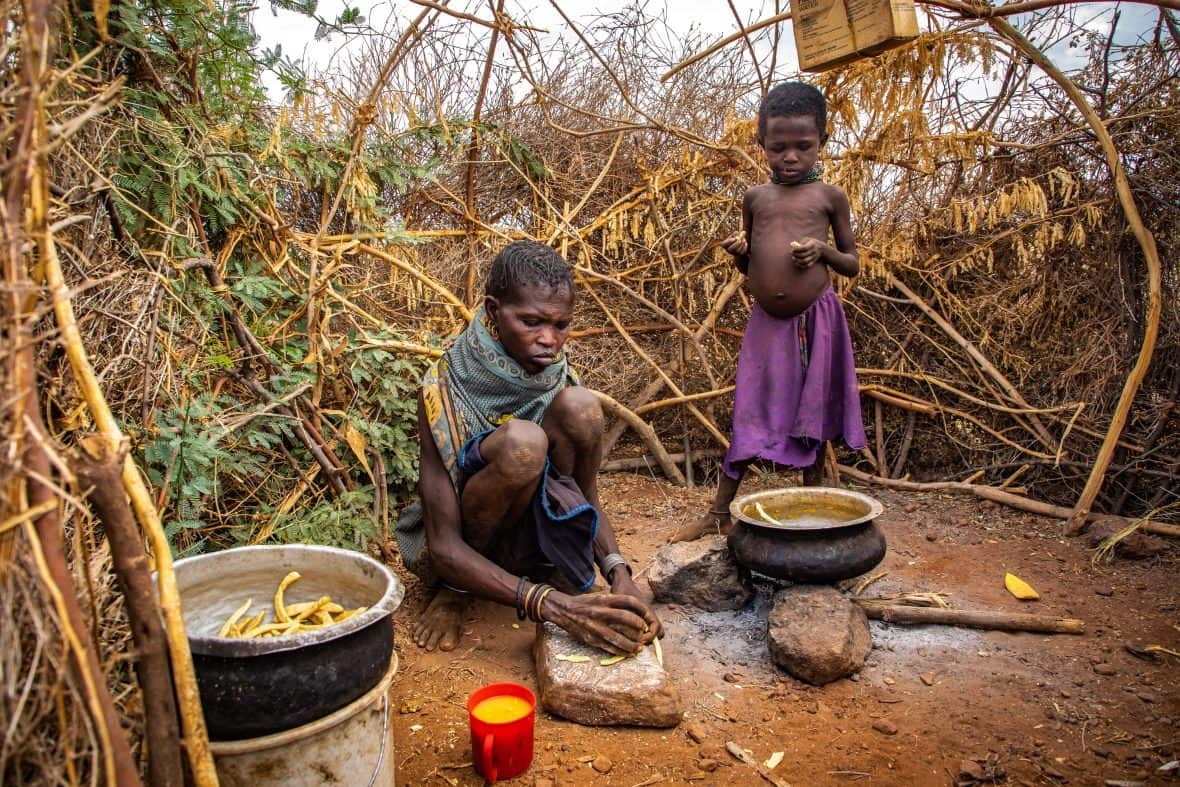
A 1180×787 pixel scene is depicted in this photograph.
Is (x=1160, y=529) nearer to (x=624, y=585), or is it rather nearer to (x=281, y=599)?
(x=624, y=585)

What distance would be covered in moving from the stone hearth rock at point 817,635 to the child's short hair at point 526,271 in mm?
1273

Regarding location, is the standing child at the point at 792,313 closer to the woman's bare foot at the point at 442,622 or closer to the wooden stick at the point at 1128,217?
the wooden stick at the point at 1128,217

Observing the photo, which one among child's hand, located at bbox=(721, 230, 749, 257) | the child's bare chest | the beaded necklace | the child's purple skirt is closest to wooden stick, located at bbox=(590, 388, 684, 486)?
the child's purple skirt

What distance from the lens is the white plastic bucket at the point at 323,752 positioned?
1450mm

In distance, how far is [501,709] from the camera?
189cm

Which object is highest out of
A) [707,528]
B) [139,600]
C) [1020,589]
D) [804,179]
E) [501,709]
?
[804,179]

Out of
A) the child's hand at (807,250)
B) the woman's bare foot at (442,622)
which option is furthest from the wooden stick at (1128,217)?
the woman's bare foot at (442,622)

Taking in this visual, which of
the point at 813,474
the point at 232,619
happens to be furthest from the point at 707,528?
the point at 232,619

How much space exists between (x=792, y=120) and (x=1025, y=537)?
2.28 m

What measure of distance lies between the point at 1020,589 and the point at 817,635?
1183 mm

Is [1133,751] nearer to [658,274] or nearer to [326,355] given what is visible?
[326,355]

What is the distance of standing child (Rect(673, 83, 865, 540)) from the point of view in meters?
3.10

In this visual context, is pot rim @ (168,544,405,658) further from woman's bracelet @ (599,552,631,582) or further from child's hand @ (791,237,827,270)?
child's hand @ (791,237,827,270)

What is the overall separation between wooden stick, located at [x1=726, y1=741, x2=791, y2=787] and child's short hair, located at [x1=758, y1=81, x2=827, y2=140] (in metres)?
2.40
